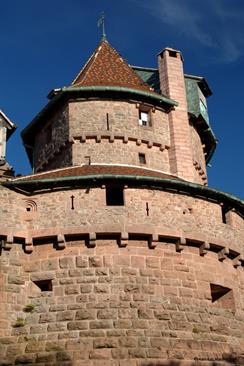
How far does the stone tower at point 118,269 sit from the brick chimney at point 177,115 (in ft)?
6.83

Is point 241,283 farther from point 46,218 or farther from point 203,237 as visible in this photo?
point 46,218

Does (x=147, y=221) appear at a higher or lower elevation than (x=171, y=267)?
higher

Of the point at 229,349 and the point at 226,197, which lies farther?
the point at 226,197

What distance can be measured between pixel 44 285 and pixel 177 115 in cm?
910

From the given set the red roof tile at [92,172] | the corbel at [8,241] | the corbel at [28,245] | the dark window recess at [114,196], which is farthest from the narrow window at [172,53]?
the corbel at [8,241]

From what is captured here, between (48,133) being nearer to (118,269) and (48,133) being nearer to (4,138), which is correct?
(4,138)

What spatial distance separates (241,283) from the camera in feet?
64.1

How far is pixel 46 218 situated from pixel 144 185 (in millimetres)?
3070

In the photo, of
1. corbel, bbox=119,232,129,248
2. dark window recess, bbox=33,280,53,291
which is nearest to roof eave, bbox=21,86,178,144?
corbel, bbox=119,232,129,248

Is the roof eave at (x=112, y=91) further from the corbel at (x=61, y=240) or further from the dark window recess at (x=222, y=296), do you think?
the dark window recess at (x=222, y=296)

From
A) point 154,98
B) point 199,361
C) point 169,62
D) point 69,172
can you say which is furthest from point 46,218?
point 169,62

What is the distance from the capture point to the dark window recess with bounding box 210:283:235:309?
1859cm

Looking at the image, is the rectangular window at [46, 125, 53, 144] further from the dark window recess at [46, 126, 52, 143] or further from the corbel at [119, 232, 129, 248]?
the corbel at [119, 232, 129, 248]

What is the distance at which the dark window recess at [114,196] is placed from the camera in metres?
18.4
